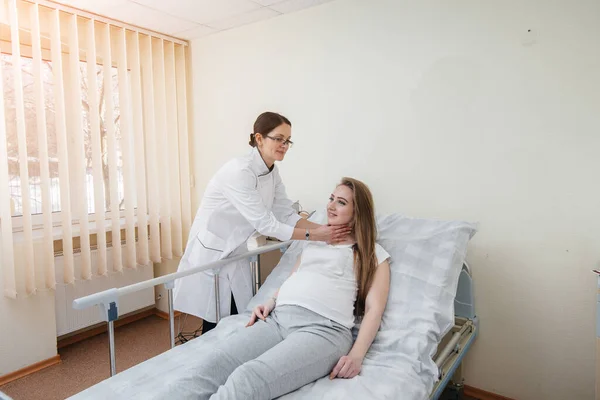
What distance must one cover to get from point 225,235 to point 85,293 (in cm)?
146

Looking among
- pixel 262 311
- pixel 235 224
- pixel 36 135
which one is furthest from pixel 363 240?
pixel 36 135

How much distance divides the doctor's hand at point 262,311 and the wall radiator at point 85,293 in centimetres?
161

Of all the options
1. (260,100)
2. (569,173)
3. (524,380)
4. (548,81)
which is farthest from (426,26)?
(524,380)

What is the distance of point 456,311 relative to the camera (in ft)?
6.84

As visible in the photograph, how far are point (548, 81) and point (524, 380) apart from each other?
135cm

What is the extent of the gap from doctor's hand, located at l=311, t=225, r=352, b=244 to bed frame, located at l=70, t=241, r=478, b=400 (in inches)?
13.6

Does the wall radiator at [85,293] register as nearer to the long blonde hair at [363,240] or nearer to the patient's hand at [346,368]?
the long blonde hair at [363,240]

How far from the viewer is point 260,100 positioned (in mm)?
2779

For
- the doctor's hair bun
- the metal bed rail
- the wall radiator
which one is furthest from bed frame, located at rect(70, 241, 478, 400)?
the wall radiator

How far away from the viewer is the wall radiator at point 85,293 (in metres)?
2.75

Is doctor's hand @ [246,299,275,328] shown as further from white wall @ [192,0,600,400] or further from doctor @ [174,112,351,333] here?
white wall @ [192,0,600,400]

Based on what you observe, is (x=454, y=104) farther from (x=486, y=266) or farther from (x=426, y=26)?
(x=486, y=266)

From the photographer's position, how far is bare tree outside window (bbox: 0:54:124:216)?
260 centimetres

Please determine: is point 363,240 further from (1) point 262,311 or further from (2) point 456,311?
(2) point 456,311
